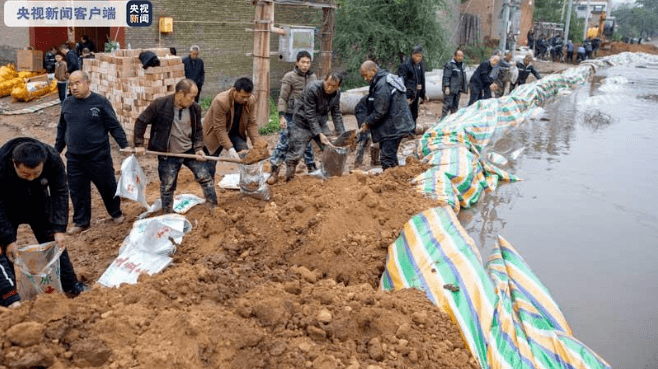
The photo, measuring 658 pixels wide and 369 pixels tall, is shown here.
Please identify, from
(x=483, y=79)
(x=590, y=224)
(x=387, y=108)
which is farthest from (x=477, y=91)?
(x=590, y=224)

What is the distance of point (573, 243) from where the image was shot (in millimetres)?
4969

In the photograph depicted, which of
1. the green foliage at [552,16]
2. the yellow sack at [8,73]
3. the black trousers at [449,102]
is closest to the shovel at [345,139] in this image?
the black trousers at [449,102]

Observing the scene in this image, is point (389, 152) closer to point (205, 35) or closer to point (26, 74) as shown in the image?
point (205, 35)

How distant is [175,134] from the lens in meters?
5.14

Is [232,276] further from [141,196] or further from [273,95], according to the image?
[273,95]

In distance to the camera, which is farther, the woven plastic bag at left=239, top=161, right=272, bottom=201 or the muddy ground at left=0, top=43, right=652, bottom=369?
the woven plastic bag at left=239, top=161, right=272, bottom=201

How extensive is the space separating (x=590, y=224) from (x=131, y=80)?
21.7 ft

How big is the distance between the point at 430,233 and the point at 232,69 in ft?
34.9

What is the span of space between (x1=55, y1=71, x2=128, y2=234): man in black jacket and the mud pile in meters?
0.79

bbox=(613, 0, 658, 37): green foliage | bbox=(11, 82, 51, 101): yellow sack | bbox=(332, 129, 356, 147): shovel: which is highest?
bbox=(613, 0, 658, 37): green foliage

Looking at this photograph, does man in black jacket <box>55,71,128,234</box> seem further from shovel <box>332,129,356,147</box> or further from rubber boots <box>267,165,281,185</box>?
shovel <box>332,129,356,147</box>

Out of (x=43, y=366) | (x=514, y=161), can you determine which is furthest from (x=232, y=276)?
(x=514, y=161)

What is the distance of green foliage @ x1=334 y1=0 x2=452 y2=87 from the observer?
14867 millimetres

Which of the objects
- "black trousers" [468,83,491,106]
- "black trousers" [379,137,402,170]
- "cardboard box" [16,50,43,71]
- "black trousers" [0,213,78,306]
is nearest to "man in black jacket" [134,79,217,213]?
"black trousers" [0,213,78,306]
